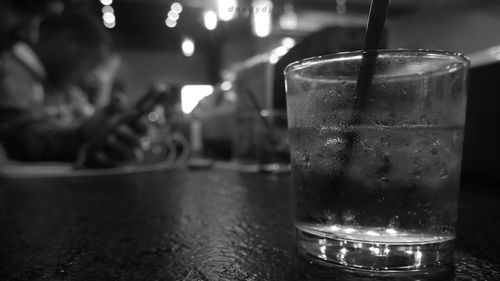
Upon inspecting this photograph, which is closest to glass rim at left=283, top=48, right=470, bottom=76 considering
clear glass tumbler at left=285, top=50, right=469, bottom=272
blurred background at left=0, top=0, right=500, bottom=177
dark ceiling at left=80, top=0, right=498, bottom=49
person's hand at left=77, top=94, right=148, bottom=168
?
clear glass tumbler at left=285, top=50, right=469, bottom=272

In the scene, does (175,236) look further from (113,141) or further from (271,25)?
(271,25)

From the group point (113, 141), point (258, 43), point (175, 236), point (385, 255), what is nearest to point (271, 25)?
point (113, 141)

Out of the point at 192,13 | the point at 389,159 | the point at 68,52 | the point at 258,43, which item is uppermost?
the point at 258,43

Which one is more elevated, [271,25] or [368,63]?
[271,25]

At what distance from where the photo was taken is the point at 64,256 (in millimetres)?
331

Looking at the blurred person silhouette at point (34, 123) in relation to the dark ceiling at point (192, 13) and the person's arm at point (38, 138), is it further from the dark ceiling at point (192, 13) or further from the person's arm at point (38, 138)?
the dark ceiling at point (192, 13)

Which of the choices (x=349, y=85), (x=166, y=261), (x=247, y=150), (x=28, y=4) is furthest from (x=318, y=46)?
(x=28, y=4)

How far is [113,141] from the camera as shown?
1.33 metres

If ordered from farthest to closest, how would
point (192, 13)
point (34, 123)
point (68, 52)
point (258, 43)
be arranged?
1. point (258, 43)
2. point (68, 52)
3. point (34, 123)
4. point (192, 13)

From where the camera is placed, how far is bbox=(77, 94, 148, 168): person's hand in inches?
51.5

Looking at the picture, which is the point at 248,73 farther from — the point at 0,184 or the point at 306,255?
the point at 306,255

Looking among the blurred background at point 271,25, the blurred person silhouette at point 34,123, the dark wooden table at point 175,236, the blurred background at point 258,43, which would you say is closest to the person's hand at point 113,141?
the blurred person silhouette at point 34,123

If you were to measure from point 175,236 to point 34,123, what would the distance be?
1825 millimetres

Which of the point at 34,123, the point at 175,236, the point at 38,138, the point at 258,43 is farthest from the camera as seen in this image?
the point at 258,43
